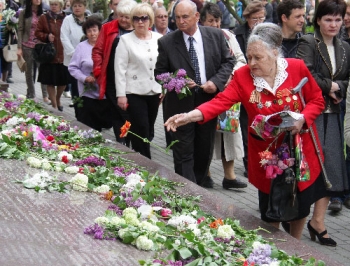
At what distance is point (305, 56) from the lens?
21.5ft

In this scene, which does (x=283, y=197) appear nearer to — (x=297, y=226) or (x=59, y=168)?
(x=297, y=226)

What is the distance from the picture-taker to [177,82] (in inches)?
289

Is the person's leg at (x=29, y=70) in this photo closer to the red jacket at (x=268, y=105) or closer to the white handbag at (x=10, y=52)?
the white handbag at (x=10, y=52)

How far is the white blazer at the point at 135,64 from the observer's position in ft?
28.5

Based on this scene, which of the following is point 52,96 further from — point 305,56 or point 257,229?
point 257,229

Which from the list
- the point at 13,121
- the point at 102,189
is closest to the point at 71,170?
the point at 102,189

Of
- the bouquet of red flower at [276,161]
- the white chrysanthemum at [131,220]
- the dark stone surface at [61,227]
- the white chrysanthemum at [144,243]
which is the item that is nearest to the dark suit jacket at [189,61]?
the dark stone surface at [61,227]

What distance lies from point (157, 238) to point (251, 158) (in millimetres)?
1610

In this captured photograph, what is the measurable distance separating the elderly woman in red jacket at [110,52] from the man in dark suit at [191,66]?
1584 millimetres

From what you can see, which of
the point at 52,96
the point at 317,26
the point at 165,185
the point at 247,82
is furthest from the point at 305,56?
the point at 52,96

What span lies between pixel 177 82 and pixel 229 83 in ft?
5.39

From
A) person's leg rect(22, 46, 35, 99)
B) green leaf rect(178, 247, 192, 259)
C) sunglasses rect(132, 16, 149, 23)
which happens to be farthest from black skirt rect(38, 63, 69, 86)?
green leaf rect(178, 247, 192, 259)

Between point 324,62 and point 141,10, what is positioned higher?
point 141,10

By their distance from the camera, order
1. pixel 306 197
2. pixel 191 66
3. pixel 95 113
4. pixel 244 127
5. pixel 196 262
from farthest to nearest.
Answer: pixel 95 113
pixel 244 127
pixel 191 66
pixel 306 197
pixel 196 262
